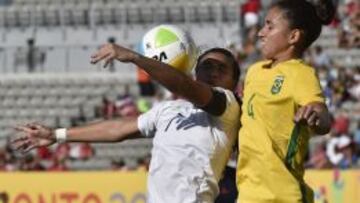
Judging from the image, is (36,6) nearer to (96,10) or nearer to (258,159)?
(96,10)

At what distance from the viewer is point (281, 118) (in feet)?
16.1

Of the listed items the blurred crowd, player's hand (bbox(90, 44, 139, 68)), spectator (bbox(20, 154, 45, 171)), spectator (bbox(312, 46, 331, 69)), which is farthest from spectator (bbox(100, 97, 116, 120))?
player's hand (bbox(90, 44, 139, 68))

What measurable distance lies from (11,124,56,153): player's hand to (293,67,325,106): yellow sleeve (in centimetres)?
166

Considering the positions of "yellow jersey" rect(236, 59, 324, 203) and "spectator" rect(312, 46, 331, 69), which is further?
"spectator" rect(312, 46, 331, 69)

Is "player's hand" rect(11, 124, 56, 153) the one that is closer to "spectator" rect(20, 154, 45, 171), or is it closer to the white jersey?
the white jersey

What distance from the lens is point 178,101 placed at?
5.81 meters

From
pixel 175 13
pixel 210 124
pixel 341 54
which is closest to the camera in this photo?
pixel 210 124

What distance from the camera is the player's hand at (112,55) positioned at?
5.01m

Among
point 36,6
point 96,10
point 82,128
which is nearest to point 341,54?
point 96,10

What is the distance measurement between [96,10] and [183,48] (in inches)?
738

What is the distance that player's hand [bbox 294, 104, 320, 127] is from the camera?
451 cm

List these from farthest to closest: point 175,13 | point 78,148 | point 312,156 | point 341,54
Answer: point 175,13, point 341,54, point 78,148, point 312,156

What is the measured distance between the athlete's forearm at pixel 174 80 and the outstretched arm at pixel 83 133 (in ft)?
2.47

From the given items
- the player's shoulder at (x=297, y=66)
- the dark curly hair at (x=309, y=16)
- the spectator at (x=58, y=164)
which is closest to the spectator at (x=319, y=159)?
the spectator at (x=58, y=164)
